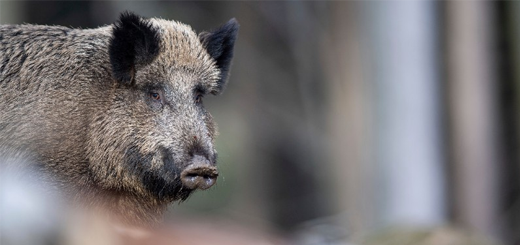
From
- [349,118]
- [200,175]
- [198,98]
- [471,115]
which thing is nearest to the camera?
[200,175]

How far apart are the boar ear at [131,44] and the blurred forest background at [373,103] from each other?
449cm

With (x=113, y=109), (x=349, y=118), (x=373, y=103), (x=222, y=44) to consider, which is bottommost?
(x=113, y=109)

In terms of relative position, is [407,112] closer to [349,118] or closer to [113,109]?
[349,118]

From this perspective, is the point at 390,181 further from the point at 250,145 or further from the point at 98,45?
the point at 98,45

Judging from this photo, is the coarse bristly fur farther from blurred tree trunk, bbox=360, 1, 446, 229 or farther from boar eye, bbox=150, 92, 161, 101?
blurred tree trunk, bbox=360, 1, 446, 229

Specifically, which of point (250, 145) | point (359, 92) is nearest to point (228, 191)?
point (250, 145)

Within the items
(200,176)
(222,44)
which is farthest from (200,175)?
(222,44)

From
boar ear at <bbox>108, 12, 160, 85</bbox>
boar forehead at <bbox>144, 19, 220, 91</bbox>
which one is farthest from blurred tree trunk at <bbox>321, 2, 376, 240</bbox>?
boar ear at <bbox>108, 12, 160, 85</bbox>

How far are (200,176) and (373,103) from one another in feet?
26.8

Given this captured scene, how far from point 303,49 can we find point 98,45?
10713mm

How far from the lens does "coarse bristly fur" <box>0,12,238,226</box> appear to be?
6.07m

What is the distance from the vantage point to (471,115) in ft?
45.4

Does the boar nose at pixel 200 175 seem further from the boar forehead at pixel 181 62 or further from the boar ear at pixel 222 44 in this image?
the boar ear at pixel 222 44

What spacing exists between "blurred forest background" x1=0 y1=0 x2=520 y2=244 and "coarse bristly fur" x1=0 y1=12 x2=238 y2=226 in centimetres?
434
